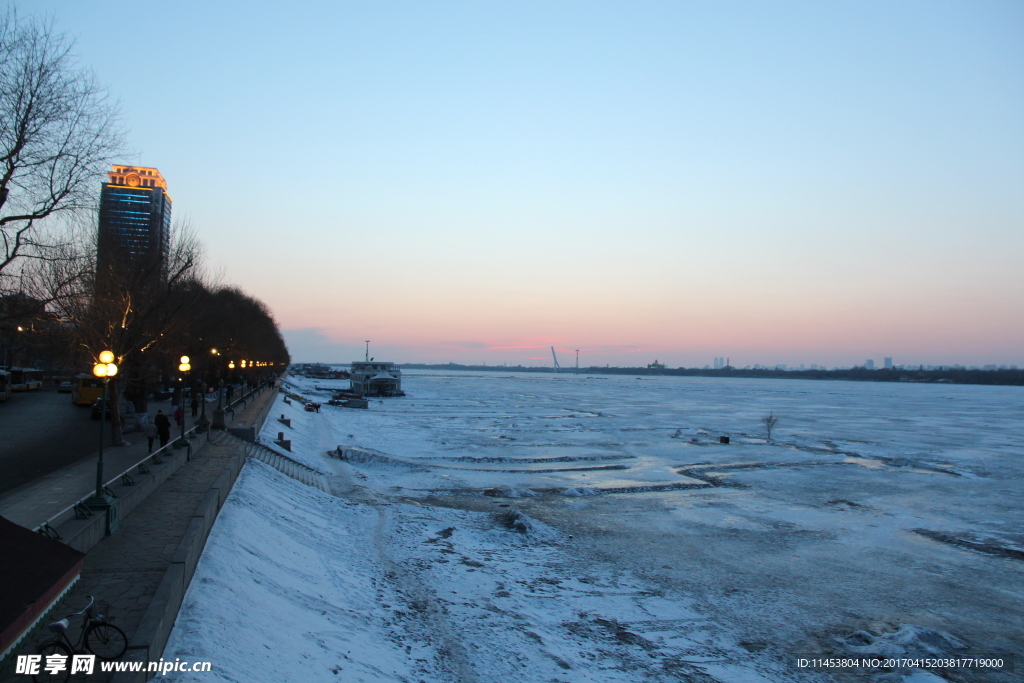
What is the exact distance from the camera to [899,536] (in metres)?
19.4

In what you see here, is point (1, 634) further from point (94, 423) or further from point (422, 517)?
point (94, 423)

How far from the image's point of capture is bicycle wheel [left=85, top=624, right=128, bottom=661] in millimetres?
6797

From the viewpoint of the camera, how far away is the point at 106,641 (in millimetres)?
6926

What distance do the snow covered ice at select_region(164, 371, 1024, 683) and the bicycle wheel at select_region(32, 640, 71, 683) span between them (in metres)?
1.20

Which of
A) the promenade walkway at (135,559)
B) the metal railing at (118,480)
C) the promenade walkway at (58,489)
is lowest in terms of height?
the promenade walkway at (135,559)

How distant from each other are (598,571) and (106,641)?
37.5 ft

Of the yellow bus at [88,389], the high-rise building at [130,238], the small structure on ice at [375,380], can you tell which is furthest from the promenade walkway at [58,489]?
the small structure on ice at [375,380]

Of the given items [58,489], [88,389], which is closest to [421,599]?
[58,489]

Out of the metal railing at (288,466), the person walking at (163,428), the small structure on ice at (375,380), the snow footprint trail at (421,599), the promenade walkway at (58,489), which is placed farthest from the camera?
the small structure on ice at (375,380)

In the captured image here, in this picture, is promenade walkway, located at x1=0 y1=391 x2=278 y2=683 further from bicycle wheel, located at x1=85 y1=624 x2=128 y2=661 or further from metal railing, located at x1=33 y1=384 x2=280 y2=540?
metal railing, located at x1=33 y1=384 x2=280 y2=540

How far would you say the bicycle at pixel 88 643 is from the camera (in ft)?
21.1

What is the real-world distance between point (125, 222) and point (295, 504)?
1980 cm

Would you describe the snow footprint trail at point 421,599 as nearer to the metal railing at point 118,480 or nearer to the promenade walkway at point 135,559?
the metal railing at point 118,480

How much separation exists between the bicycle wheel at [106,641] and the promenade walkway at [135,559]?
0.45 feet
